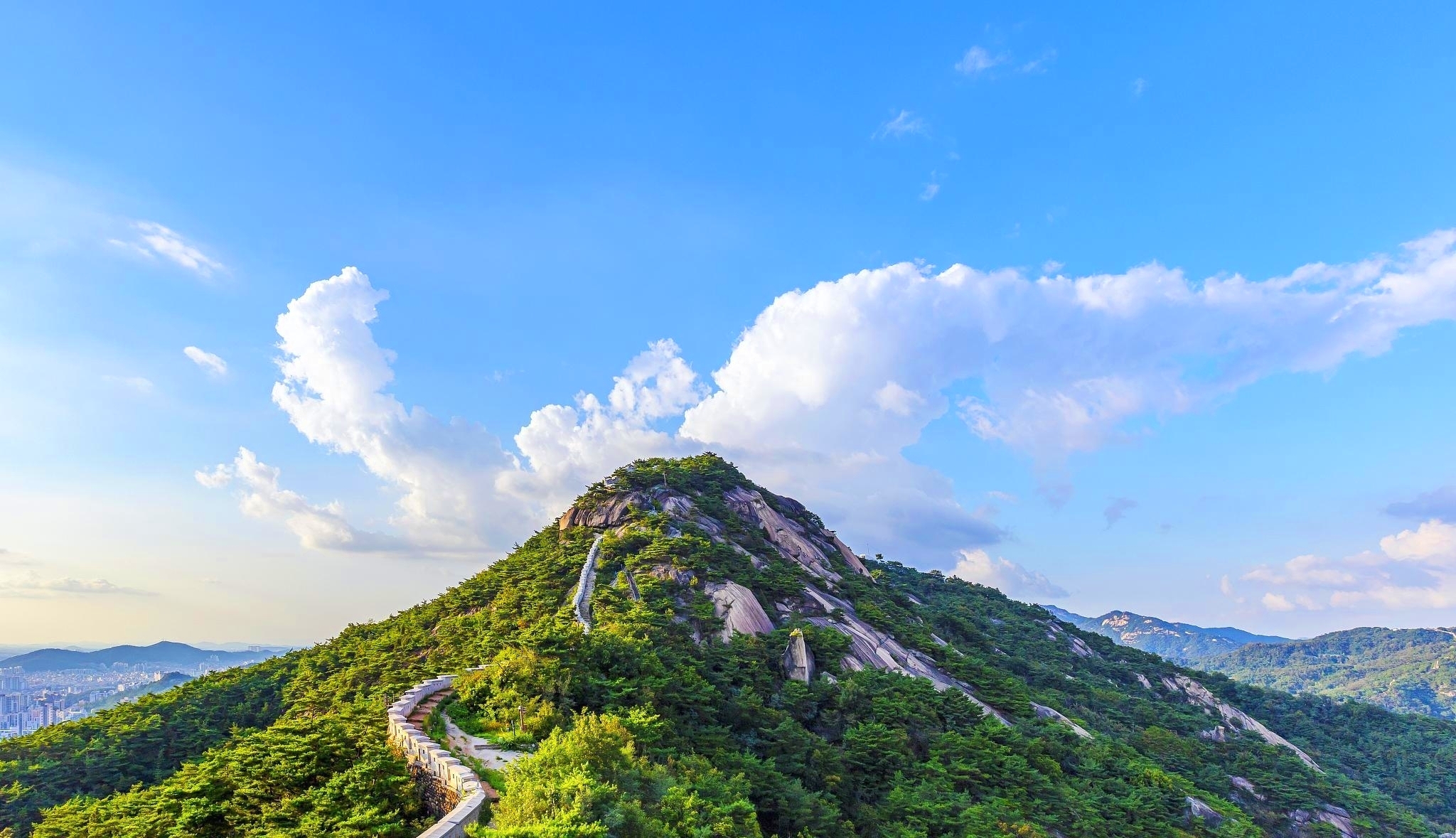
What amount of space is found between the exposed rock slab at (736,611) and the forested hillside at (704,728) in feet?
0.64

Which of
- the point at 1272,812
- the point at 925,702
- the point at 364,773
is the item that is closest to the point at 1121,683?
the point at 1272,812

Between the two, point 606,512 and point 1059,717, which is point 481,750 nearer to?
point 1059,717

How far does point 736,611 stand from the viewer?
147 feet

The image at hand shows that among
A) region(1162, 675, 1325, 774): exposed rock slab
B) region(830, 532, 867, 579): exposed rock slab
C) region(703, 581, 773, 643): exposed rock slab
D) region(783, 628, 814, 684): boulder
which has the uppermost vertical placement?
region(830, 532, 867, 579): exposed rock slab

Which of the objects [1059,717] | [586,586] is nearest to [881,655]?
[1059,717]

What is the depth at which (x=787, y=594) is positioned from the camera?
50.9m

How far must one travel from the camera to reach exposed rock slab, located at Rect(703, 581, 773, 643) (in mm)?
43406

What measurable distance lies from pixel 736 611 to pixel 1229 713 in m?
61.4

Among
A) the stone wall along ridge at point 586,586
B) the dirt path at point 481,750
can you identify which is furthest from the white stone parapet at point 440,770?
the stone wall along ridge at point 586,586

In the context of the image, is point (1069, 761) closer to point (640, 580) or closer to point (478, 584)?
point (640, 580)

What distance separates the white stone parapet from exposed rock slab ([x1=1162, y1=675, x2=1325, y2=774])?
74394 millimetres

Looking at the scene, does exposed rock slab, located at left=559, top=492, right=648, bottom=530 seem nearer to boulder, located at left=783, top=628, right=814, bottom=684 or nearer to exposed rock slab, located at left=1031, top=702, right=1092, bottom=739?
boulder, located at left=783, top=628, right=814, bottom=684

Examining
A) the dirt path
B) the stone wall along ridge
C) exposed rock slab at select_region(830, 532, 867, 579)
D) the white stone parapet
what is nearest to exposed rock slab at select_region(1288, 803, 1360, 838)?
exposed rock slab at select_region(830, 532, 867, 579)

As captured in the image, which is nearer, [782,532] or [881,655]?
[881,655]
